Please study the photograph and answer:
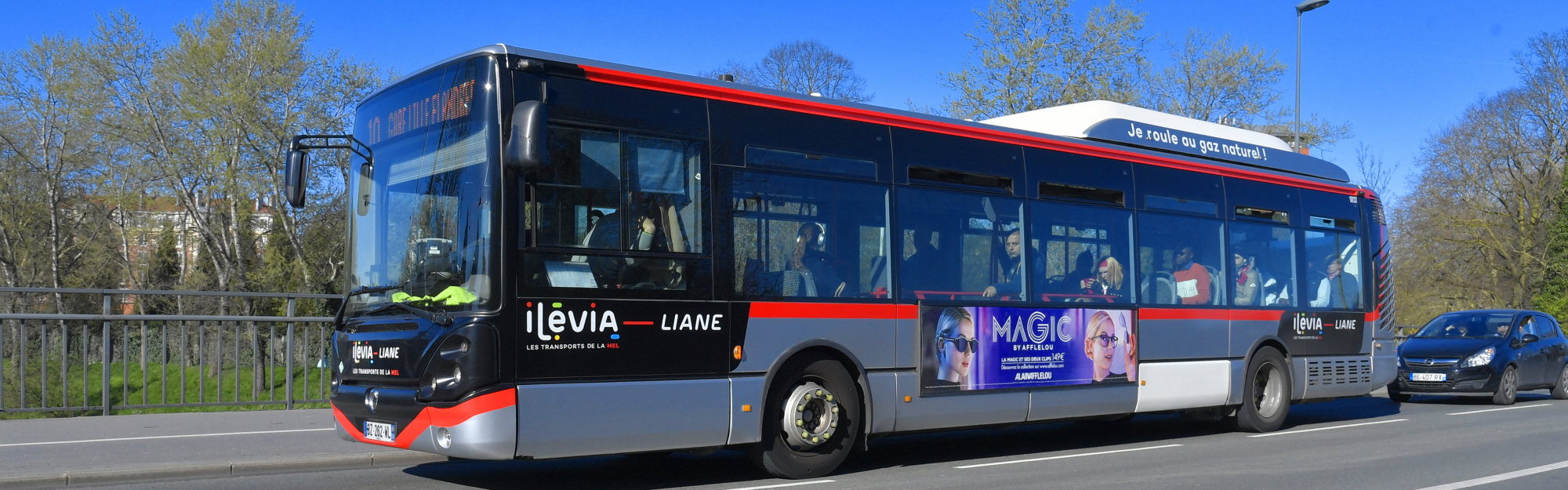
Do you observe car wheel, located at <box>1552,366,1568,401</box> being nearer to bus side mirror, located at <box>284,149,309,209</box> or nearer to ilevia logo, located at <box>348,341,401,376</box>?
ilevia logo, located at <box>348,341,401,376</box>

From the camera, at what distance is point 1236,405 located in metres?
12.3

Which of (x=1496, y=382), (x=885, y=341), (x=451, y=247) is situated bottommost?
(x=1496, y=382)

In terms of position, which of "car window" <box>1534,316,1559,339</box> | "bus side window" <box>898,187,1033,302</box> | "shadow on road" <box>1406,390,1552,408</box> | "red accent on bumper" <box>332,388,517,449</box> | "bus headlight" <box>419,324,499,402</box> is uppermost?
"bus side window" <box>898,187,1033,302</box>

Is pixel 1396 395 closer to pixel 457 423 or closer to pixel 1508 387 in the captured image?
pixel 1508 387

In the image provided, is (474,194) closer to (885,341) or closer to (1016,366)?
(885,341)

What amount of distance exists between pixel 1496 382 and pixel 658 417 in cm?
1529

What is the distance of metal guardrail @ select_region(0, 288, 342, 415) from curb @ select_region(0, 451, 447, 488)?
2.93 metres

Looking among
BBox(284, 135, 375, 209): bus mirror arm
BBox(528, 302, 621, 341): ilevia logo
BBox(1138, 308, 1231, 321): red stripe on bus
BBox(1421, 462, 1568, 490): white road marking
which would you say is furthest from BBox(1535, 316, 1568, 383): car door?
BBox(284, 135, 375, 209): bus mirror arm

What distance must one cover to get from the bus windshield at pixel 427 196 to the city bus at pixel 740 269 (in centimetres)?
2

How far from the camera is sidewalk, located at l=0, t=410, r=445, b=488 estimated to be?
827 centimetres

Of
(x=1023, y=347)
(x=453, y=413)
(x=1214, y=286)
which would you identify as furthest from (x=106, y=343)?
(x=1214, y=286)

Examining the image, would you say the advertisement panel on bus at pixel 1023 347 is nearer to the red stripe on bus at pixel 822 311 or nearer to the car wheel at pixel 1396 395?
the red stripe on bus at pixel 822 311

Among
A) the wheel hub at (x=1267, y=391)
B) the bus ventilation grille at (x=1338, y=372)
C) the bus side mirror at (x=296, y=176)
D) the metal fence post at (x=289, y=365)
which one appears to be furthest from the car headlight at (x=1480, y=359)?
the bus side mirror at (x=296, y=176)

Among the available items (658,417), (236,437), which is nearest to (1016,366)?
(658,417)
